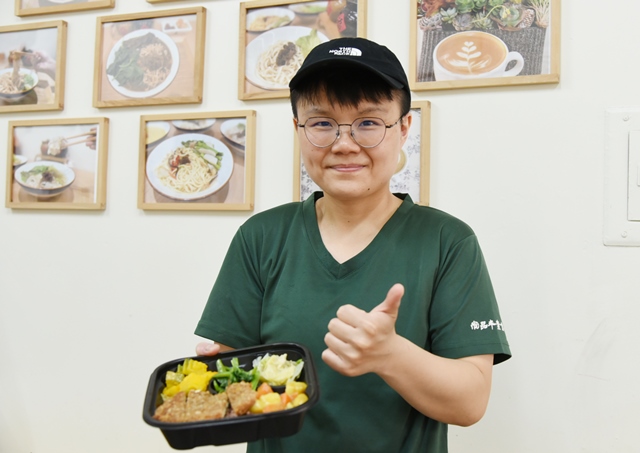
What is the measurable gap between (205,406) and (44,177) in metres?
1.21

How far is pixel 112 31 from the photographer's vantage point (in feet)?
5.05

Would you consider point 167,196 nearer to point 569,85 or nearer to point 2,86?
point 2,86

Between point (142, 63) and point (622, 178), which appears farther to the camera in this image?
point (142, 63)

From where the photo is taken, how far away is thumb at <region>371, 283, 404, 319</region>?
66 cm

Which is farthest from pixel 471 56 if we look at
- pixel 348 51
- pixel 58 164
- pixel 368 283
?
pixel 58 164

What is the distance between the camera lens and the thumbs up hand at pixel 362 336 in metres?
0.67

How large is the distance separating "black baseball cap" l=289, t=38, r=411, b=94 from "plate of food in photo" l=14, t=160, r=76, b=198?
3.30 ft

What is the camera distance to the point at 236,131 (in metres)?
1.43

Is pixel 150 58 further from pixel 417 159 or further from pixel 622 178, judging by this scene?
pixel 622 178

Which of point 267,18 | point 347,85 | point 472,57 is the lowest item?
point 347,85

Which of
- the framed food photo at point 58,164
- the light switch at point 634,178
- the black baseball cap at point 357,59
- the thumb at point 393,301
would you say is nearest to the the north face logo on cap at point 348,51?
the black baseball cap at point 357,59

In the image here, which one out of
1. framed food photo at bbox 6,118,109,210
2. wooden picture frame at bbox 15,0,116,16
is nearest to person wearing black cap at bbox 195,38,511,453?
framed food photo at bbox 6,118,109,210

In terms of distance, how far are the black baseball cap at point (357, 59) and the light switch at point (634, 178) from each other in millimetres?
641

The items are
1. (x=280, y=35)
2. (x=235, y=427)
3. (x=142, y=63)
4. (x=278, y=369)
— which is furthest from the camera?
(x=142, y=63)
